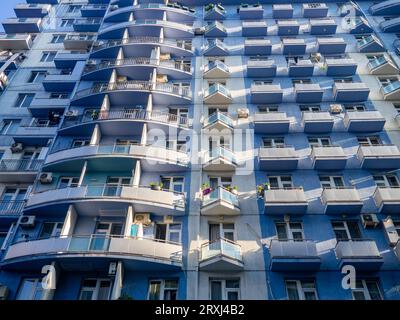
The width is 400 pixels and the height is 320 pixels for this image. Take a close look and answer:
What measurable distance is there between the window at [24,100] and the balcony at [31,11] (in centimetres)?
1241

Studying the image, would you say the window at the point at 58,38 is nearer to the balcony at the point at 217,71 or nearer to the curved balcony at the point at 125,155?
the balcony at the point at 217,71

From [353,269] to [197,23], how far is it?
25.4 meters

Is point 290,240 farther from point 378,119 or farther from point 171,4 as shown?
point 171,4

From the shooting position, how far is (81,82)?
2727 cm

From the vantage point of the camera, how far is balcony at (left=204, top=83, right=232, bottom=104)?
2466cm

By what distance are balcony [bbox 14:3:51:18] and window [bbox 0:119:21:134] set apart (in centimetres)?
1560

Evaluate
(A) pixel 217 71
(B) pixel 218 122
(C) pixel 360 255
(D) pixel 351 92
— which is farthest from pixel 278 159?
(A) pixel 217 71

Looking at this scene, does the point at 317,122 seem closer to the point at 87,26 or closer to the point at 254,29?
the point at 254,29

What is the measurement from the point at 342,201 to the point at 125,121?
45.2 feet

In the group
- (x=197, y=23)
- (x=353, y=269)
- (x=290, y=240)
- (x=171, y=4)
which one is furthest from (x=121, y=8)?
(x=353, y=269)

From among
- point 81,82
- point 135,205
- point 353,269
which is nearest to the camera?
point 353,269

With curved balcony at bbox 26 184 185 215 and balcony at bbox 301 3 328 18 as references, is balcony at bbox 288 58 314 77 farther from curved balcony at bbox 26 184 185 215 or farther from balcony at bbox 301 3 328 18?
curved balcony at bbox 26 184 185 215
